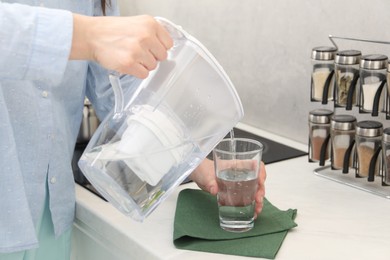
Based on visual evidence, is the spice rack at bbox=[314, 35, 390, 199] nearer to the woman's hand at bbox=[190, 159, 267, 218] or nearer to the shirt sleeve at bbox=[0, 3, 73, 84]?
the woman's hand at bbox=[190, 159, 267, 218]

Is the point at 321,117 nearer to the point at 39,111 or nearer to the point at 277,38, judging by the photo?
the point at 277,38

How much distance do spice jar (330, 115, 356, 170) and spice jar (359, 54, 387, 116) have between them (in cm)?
4

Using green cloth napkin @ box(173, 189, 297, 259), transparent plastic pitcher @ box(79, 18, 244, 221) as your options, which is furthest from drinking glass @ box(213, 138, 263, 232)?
transparent plastic pitcher @ box(79, 18, 244, 221)

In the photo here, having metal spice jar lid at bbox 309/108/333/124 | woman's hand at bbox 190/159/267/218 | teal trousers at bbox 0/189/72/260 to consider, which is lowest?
teal trousers at bbox 0/189/72/260

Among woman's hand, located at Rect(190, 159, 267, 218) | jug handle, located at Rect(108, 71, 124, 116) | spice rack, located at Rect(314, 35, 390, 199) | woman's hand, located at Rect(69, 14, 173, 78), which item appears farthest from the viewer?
spice rack, located at Rect(314, 35, 390, 199)

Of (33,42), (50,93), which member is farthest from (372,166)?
(33,42)

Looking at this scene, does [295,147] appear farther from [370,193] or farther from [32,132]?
[32,132]

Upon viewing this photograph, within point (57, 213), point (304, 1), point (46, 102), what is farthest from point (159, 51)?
point (304, 1)

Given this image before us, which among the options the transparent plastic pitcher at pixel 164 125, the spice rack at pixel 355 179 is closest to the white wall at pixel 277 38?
the spice rack at pixel 355 179

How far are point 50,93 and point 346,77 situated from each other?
62 cm

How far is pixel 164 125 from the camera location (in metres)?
0.97

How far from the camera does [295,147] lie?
5.74 ft

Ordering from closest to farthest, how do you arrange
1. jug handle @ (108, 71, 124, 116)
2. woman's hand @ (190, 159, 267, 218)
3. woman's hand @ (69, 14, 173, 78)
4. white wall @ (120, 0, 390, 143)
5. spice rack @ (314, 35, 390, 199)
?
woman's hand @ (69, 14, 173, 78)
jug handle @ (108, 71, 124, 116)
woman's hand @ (190, 159, 267, 218)
spice rack @ (314, 35, 390, 199)
white wall @ (120, 0, 390, 143)

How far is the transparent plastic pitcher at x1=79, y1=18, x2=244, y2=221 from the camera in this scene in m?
0.98
